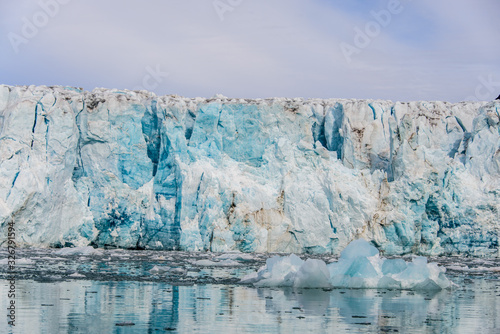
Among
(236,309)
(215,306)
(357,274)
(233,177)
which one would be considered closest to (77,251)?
(233,177)

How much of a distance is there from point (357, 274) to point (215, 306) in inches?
171

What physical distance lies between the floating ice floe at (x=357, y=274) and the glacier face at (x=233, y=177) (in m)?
10.5

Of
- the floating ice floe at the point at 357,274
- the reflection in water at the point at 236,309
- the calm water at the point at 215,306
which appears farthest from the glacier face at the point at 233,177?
the reflection in water at the point at 236,309

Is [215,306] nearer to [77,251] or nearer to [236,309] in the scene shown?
[236,309]

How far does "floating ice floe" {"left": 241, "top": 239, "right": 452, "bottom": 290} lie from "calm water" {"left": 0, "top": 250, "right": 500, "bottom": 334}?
1.18 ft

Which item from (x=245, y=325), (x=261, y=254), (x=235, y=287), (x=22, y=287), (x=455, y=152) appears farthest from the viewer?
(x=455, y=152)

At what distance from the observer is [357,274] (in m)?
12.3

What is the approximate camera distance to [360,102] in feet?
87.6

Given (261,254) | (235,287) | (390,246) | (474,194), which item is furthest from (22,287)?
(474,194)

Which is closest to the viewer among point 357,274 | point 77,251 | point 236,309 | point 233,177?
point 236,309

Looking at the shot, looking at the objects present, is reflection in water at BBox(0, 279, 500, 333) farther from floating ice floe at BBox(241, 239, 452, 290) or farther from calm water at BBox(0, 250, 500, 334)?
floating ice floe at BBox(241, 239, 452, 290)

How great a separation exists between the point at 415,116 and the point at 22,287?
19728 millimetres

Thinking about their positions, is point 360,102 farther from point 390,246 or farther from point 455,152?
point 390,246

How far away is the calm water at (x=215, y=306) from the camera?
7082mm
